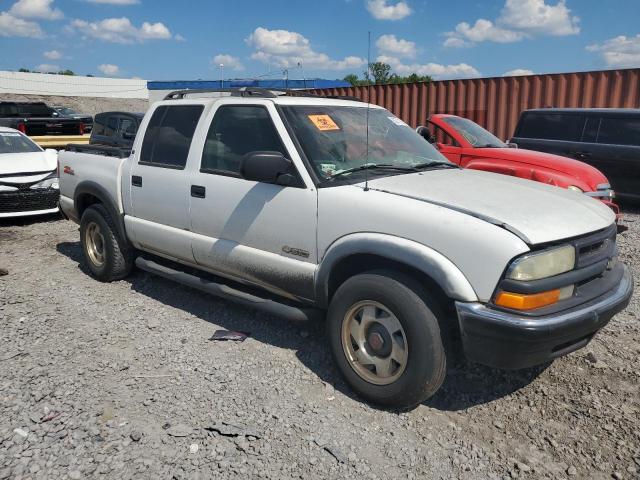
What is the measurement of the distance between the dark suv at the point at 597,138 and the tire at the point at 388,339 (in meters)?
8.02

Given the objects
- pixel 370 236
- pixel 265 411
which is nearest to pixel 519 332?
pixel 370 236

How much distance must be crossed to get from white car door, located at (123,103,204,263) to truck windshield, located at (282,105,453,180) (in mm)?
1097

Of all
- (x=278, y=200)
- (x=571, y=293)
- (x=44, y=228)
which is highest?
(x=278, y=200)

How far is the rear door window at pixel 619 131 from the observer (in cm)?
948

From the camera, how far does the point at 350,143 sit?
3928 mm

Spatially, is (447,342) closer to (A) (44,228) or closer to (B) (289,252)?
(B) (289,252)

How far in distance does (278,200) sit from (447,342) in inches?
57.4

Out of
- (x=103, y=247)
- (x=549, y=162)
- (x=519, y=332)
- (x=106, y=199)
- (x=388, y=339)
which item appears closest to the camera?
(x=519, y=332)


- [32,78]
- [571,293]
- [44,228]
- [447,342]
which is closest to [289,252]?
[447,342]

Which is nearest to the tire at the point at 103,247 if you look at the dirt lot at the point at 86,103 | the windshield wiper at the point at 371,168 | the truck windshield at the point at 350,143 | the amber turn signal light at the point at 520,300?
the truck windshield at the point at 350,143

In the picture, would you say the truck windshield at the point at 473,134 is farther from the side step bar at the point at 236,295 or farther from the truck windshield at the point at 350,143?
the side step bar at the point at 236,295

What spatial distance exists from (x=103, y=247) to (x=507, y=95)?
1078cm

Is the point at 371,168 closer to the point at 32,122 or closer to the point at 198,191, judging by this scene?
the point at 198,191

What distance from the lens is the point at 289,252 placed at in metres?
3.74
